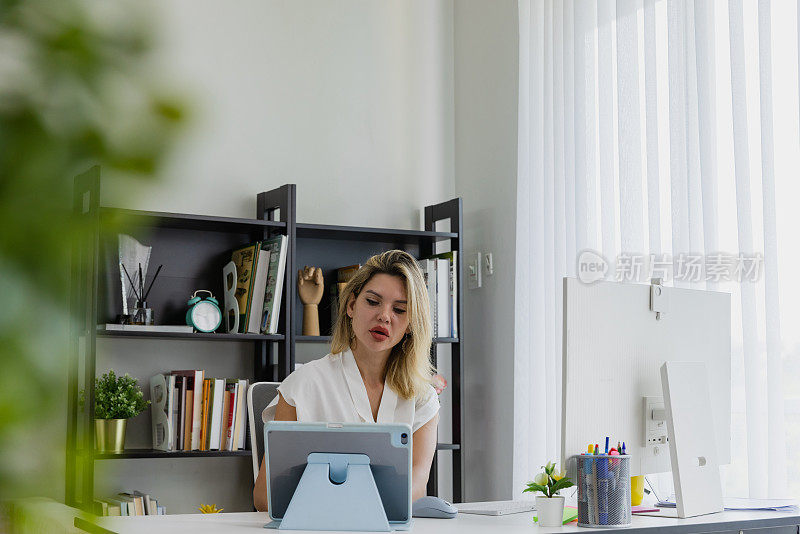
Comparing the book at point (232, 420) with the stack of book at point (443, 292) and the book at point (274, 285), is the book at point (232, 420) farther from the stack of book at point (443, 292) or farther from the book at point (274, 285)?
the stack of book at point (443, 292)

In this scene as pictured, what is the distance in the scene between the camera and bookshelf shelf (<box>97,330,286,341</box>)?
9.25ft

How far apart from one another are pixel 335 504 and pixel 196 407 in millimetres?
1441

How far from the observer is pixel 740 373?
7.80 ft

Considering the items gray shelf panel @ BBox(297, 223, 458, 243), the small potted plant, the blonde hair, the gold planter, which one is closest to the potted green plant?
the gold planter

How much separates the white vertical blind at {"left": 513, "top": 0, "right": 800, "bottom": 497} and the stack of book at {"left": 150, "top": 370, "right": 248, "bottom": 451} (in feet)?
3.22

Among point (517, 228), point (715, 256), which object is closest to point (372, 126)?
point (517, 228)

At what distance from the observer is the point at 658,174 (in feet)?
8.80

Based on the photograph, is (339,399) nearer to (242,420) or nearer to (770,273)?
(242,420)

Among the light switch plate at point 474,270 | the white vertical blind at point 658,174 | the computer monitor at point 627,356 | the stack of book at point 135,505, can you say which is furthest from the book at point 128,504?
the computer monitor at point 627,356

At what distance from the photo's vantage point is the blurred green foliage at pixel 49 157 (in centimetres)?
19

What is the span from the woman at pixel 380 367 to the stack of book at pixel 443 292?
1031mm

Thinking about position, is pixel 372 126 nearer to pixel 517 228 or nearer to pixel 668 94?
pixel 517 228

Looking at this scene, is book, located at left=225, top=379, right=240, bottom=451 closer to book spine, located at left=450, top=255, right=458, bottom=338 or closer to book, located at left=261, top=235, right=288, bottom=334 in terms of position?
book, located at left=261, top=235, right=288, bottom=334

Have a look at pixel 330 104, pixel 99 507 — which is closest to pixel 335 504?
pixel 99 507
